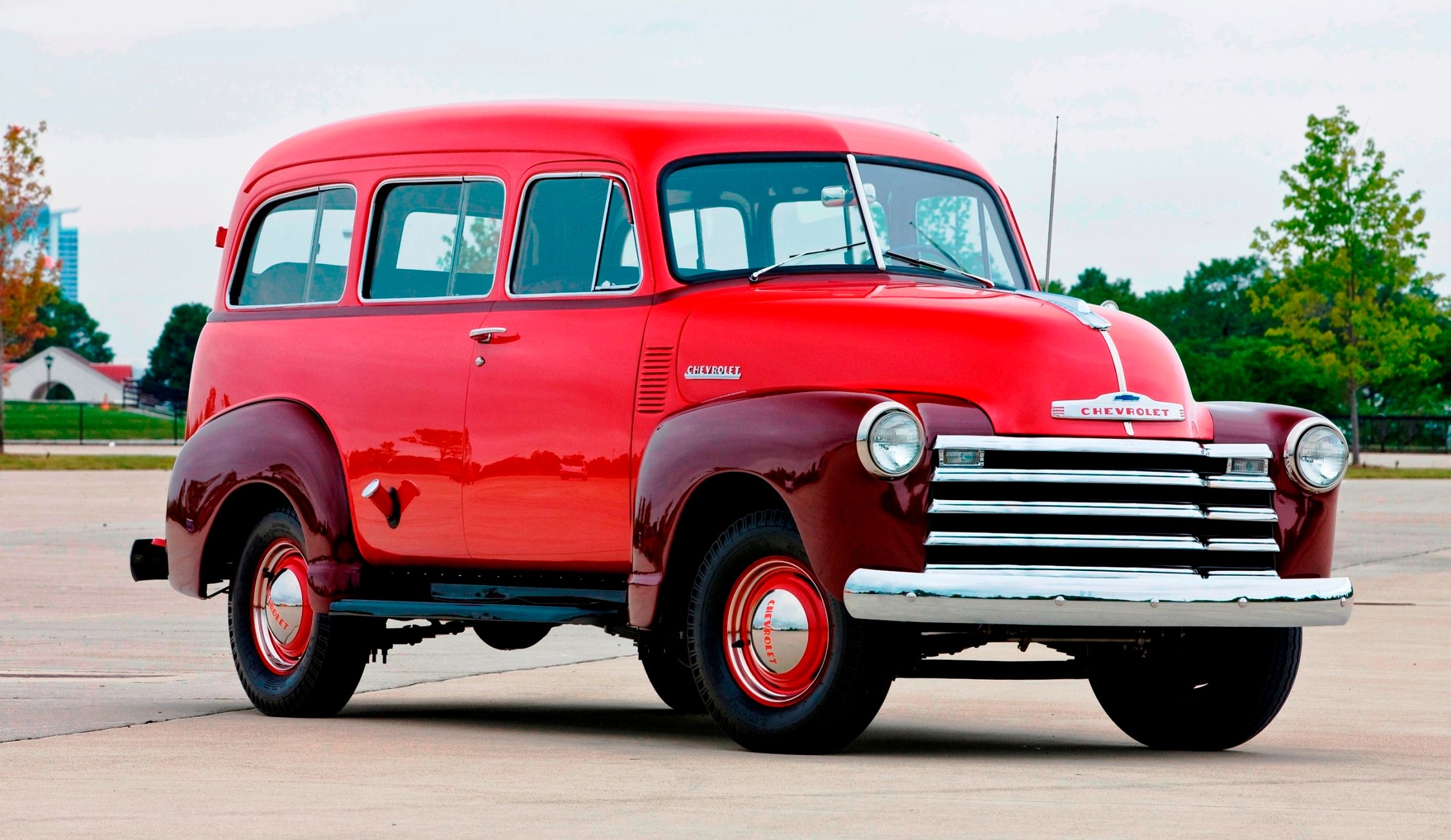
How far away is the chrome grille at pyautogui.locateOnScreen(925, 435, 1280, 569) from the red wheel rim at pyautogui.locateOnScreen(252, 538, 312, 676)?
358cm

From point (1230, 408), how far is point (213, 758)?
393 cm

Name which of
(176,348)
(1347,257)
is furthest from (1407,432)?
(176,348)

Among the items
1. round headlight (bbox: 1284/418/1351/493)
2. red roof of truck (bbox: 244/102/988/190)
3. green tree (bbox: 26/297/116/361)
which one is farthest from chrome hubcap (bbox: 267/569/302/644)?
green tree (bbox: 26/297/116/361)

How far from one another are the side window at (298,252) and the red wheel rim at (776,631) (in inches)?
122

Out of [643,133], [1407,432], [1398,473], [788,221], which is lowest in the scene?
[1407,432]

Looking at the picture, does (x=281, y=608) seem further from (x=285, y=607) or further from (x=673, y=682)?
(x=673, y=682)

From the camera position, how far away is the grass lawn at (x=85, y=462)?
4144cm

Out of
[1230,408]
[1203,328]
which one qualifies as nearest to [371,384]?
[1230,408]

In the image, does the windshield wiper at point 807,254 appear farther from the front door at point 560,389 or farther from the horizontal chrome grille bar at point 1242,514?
the horizontal chrome grille bar at point 1242,514

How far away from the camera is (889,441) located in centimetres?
745

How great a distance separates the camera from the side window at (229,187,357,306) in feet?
33.5

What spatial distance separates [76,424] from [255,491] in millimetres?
72026

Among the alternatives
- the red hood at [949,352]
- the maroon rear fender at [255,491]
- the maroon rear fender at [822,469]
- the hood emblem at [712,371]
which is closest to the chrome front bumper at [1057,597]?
the maroon rear fender at [822,469]

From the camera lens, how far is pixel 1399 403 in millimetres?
80875
